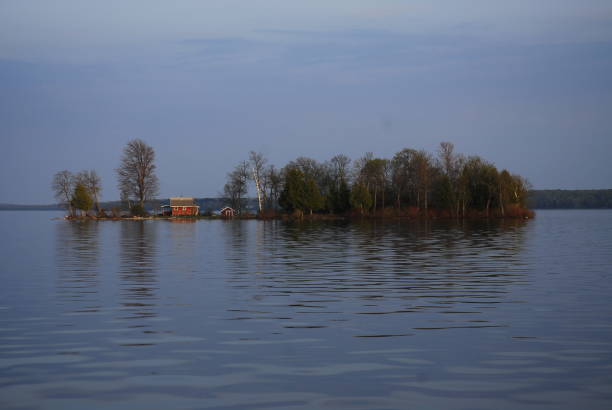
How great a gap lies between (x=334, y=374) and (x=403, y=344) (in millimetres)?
2543

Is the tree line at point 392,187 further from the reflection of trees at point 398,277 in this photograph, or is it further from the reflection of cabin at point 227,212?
the reflection of trees at point 398,277

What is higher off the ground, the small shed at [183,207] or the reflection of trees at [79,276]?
the small shed at [183,207]

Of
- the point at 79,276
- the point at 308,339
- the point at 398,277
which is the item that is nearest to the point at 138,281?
the point at 79,276

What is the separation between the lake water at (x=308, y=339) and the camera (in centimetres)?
947

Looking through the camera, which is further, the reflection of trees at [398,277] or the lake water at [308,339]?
the reflection of trees at [398,277]

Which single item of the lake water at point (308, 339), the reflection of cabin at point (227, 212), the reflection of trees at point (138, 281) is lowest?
the lake water at point (308, 339)

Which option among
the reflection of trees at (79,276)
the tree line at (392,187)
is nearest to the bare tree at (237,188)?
the tree line at (392,187)

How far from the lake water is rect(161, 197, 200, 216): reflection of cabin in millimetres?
120494

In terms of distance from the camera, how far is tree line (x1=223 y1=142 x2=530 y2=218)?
11244 cm

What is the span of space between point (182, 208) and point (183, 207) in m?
0.31

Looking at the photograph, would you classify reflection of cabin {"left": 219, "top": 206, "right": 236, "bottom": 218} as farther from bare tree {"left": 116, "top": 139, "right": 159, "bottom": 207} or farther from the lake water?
the lake water

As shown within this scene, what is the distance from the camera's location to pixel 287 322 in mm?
15094

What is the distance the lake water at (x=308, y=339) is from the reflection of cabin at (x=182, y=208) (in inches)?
4744

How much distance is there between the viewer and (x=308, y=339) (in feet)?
43.3
